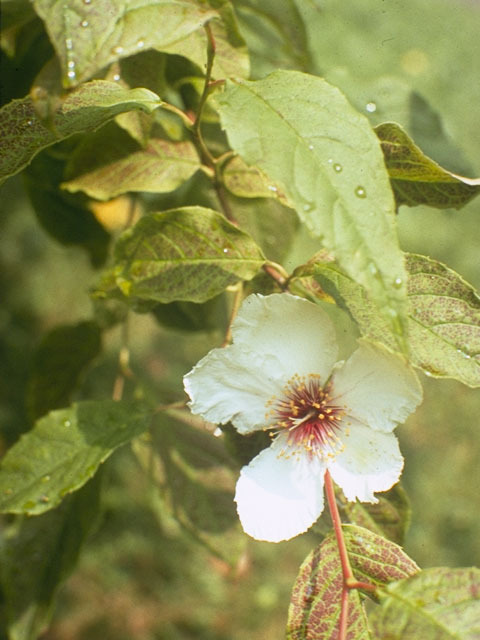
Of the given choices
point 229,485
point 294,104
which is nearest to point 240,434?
point 229,485

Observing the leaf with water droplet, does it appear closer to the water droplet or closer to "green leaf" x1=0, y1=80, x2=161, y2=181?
"green leaf" x1=0, y1=80, x2=161, y2=181

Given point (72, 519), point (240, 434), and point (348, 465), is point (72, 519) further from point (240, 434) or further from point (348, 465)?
point (348, 465)

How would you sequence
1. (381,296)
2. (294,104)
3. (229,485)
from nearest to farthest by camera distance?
1. (381,296)
2. (294,104)
3. (229,485)

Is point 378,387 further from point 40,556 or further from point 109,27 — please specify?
point 40,556

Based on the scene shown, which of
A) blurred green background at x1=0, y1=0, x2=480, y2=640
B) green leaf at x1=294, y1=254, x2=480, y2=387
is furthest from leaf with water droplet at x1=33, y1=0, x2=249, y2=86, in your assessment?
blurred green background at x1=0, y1=0, x2=480, y2=640

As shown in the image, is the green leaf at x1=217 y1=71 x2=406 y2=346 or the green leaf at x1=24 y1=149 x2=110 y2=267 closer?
the green leaf at x1=217 y1=71 x2=406 y2=346

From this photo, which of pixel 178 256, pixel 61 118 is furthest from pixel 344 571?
pixel 61 118
